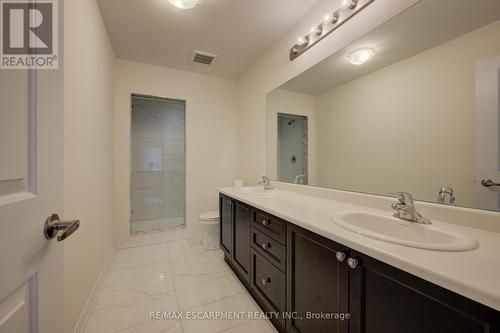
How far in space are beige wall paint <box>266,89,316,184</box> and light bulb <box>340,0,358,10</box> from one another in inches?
25.9

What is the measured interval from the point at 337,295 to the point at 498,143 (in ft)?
3.10

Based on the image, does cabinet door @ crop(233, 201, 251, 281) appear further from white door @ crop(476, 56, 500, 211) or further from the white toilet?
white door @ crop(476, 56, 500, 211)

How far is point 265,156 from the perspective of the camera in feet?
8.18

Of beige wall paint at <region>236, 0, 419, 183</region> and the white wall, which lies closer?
beige wall paint at <region>236, 0, 419, 183</region>

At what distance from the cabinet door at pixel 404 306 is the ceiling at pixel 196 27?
6.70ft

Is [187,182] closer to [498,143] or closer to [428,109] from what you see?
[428,109]

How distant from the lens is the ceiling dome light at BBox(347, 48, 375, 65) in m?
A: 1.35

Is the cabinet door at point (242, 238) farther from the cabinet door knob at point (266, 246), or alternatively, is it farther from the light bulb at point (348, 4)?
the light bulb at point (348, 4)

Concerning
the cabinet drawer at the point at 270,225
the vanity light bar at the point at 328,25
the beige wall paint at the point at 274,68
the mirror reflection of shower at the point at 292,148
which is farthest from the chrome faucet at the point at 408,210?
the vanity light bar at the point at 328,25

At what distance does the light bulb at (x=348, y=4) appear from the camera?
139 cm

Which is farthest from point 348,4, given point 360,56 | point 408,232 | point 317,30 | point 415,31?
point 408,232

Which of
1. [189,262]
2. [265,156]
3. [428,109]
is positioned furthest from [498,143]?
[189,262]

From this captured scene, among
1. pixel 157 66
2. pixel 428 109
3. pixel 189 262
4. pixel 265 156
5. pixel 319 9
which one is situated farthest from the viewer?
pixel 157 66
